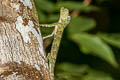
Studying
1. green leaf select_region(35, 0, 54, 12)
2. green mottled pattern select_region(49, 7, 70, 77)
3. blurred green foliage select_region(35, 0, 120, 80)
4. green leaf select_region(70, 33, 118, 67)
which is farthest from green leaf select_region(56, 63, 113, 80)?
green mottled pattern select_region(49, 7, 70, 77)

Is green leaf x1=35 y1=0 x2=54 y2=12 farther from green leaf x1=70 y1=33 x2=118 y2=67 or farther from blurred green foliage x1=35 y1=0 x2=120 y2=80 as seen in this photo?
green leaf x1=70 y1=33 x2=118 y2=67

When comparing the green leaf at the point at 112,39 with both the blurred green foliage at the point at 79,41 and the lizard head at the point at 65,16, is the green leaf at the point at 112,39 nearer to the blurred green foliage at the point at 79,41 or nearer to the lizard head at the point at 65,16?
the blurred green foliage at the point at 79,41

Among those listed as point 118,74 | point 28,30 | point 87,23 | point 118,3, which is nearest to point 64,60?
point 87,23

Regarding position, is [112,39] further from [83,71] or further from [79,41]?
[83,71]

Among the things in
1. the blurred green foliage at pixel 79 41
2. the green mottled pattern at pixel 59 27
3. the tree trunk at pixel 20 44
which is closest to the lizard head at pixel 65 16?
the green mottled pattern at pixel 59 27

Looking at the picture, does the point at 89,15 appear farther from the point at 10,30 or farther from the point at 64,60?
the point at 10,30

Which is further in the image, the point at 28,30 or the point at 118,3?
the point at 118,3

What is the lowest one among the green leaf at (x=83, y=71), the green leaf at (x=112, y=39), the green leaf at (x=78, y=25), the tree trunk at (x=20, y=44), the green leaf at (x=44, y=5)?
the green leaf at (x=83, y=71)

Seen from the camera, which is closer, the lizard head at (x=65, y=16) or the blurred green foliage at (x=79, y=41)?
the lizard head at (x=65, y=16)

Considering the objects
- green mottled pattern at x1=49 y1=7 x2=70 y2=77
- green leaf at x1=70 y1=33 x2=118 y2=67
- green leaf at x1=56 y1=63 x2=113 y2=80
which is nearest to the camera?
green mottled pattern at x1=49 y1=7 x2=70 y2=77
